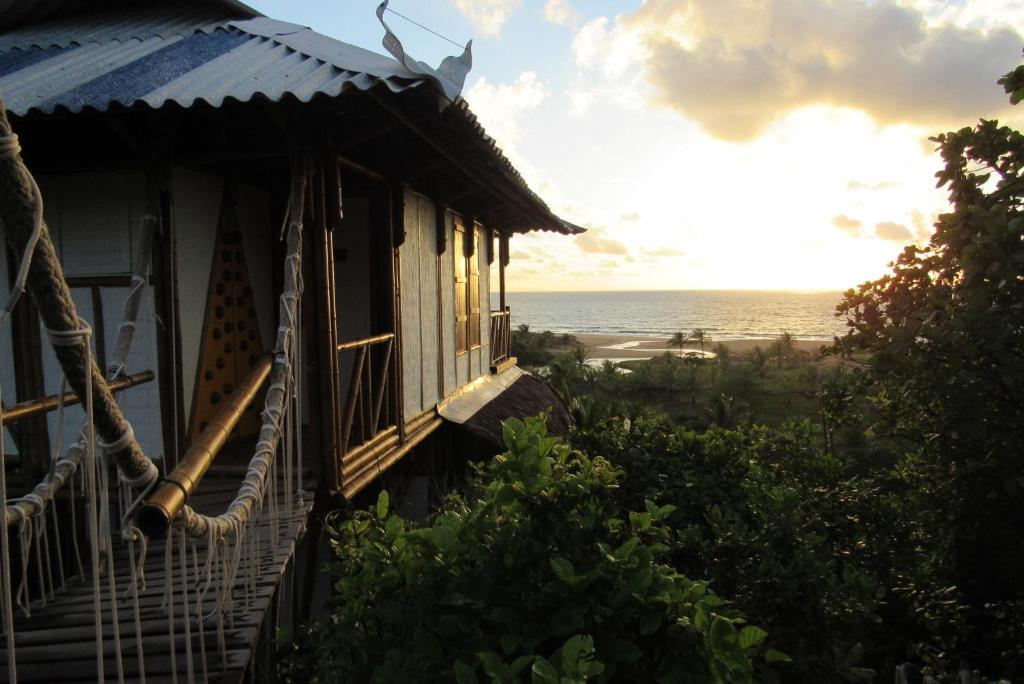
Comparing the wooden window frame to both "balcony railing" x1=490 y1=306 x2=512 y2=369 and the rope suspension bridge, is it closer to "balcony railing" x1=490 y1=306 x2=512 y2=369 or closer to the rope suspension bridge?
"balcony railing" x1=490 y1=306 x2=512 y2=369

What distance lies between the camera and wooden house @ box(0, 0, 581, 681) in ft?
12.5

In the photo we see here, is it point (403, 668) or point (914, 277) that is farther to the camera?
point (914, 277)

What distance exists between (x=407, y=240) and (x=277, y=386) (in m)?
3.50

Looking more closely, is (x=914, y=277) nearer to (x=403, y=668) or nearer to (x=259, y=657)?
(x=403, y=668)

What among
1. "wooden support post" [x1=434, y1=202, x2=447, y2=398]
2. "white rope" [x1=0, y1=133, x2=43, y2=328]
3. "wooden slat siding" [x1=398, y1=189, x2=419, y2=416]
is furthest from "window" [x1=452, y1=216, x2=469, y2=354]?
"white rope" [x1=0, y1=133, x2=43, y2=328]

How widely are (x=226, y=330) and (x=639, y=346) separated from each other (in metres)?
55.0

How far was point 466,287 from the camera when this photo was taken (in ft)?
31.6

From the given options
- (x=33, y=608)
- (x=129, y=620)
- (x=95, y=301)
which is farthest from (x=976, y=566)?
(x=95, y=301)

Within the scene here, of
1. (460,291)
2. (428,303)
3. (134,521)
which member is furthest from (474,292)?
(134,521)

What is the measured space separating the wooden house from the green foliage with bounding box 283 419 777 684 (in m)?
0.75

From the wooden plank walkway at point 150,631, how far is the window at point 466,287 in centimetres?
548

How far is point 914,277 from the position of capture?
14.6 feet

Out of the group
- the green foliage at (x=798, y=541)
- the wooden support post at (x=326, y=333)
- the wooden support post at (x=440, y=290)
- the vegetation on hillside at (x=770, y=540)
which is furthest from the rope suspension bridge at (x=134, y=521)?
the wooden support post at (x=440, y=290)

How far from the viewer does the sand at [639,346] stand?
50281mm
